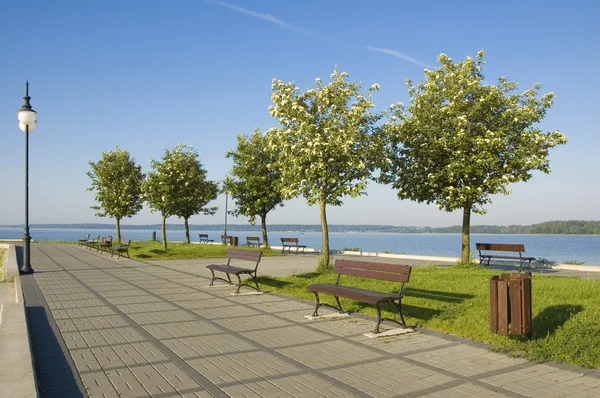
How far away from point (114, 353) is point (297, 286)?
6173 millimetres

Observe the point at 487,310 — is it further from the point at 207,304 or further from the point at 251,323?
the point at 207,304

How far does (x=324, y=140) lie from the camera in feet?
45.6

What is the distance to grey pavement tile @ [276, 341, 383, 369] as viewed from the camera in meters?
5.64

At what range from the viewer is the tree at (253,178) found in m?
25.8

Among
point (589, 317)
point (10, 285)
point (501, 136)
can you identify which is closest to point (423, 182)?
point (501, 136)

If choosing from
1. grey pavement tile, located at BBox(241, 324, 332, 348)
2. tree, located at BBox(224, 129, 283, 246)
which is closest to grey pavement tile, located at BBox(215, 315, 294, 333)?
grey pavement tile, located at BBox(241, 324, 332, 348)

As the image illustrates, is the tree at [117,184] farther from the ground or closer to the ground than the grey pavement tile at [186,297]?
farther from the ground

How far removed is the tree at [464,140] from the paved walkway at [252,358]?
26.9 feet

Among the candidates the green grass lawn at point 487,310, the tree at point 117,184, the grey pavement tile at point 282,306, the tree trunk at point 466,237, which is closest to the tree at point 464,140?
the tree trunk at point 466,237

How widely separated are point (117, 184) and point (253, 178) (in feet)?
39.3

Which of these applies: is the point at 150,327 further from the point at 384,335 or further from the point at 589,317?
the point at 589,317

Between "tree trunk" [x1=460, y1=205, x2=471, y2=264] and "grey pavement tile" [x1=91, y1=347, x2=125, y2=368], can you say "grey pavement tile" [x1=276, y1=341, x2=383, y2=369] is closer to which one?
"grey pavement tile" [x1=91, y1=347, x2=125, y2=368]

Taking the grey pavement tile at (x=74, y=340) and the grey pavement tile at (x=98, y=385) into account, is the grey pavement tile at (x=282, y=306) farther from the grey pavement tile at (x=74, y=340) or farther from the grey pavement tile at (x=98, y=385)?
the grey pavement tile at (x=98, y=385)

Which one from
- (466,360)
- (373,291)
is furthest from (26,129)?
(466,360)
